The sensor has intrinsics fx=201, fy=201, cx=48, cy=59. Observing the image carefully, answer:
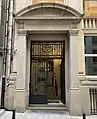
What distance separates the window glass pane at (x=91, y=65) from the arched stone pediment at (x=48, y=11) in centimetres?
250

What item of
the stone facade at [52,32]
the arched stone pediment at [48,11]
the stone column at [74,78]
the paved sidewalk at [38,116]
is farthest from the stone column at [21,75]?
the stone column at [74,78]

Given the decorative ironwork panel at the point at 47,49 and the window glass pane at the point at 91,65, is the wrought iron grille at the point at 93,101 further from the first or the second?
the decorative ironwork panel at the point at 47,49

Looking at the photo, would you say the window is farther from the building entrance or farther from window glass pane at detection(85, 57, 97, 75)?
the building entrance

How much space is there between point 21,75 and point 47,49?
2568mm

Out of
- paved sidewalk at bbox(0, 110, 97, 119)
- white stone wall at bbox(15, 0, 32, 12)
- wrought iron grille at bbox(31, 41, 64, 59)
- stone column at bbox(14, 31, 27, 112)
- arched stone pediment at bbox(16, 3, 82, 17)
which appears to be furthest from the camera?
wrought iron grille at bbox(31, 41, 64, 59)

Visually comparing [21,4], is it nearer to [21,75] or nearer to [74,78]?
[21,75]

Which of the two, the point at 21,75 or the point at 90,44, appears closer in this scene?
the point at 21,75

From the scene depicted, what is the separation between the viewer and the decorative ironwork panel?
12.2 metres

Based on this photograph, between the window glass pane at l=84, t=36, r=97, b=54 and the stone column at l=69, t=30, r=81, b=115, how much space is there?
73cm

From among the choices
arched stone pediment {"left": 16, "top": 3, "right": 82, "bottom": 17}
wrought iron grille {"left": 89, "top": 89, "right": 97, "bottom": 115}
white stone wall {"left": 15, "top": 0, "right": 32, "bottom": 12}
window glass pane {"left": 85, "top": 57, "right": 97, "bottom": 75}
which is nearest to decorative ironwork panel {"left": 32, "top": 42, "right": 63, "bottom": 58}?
window glass pane {"left": 85, "top": 57, "right": 97, "bottom": 75}

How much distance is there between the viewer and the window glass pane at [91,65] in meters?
11.2

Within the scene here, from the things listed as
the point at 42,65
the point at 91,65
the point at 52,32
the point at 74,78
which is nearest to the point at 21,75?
the point at 42,65

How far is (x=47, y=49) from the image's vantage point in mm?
12344

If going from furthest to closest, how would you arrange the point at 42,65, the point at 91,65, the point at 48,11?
the point at 42,65
the point at 91,65
the point at 48,11
